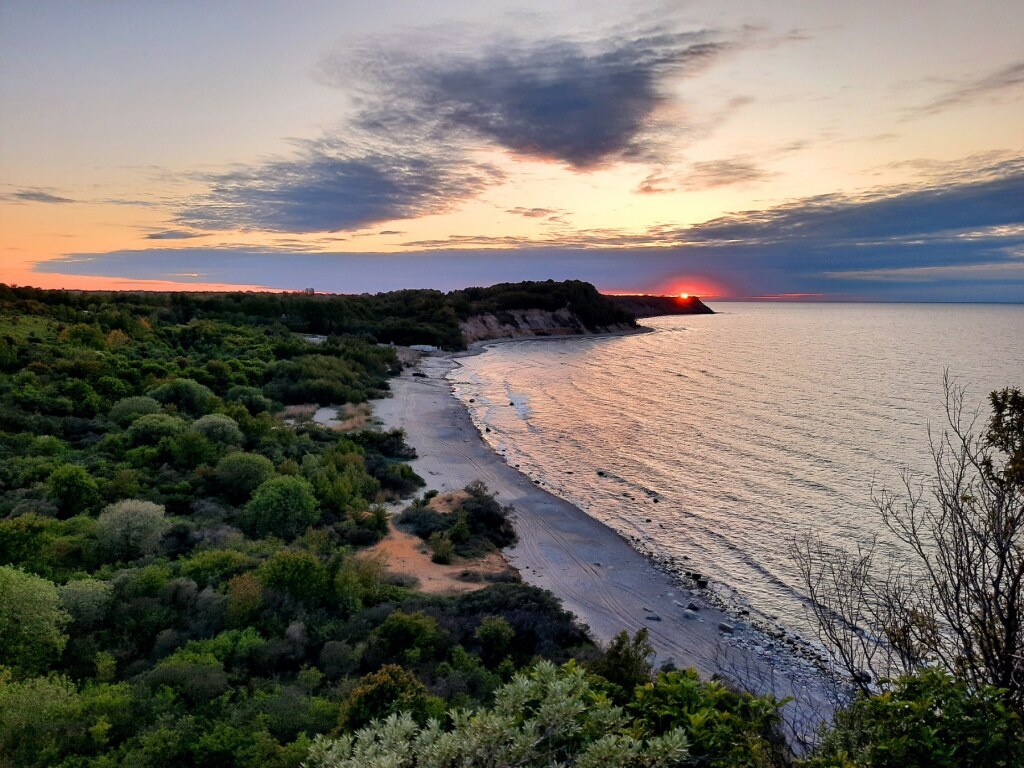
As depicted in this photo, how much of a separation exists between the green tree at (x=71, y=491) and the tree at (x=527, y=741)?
13849 millimetres

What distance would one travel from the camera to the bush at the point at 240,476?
17484 millimetres

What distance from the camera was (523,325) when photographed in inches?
4577

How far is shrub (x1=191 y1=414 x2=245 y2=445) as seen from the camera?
21.0m

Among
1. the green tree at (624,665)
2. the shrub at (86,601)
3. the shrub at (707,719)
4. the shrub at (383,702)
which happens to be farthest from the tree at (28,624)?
the shrub at (707,719)

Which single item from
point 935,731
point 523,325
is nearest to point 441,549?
point 935,731

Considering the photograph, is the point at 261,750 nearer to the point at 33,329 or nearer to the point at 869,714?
the point at 869,714

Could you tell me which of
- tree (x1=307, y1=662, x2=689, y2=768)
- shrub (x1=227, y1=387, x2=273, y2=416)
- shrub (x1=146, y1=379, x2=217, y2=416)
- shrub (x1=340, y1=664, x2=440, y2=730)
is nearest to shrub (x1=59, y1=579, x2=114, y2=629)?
shrub (x1=340, y1=664, x2=440, y2=730)

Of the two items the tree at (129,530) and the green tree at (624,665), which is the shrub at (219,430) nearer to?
the tree at (129,530)

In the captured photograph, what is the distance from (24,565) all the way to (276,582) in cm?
500

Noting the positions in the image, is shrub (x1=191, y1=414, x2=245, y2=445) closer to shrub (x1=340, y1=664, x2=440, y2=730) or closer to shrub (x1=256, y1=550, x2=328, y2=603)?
shrub (x1=256, y1=550, x2=328, y2=603)

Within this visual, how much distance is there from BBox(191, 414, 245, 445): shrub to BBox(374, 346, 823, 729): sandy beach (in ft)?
25.0

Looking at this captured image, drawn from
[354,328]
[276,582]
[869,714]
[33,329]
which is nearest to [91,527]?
[276,582]

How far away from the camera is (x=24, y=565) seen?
10.9m

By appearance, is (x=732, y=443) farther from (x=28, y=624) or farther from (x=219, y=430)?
(x=28, y=624)
